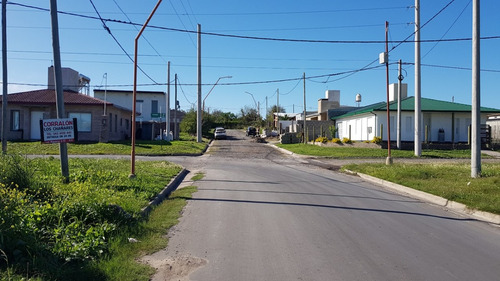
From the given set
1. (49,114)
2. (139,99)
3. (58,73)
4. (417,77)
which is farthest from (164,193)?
(139,99)

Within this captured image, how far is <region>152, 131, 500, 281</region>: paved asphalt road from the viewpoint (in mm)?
5633

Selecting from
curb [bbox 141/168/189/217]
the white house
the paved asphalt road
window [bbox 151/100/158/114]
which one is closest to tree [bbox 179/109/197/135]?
window [bbox 151/100/158/114]

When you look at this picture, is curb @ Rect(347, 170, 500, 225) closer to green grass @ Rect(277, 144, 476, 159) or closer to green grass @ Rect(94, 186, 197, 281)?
green grass @ Rect(94, 186, 197, 281)

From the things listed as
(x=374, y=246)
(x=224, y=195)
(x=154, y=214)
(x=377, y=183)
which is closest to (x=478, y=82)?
(x=377, y=183)

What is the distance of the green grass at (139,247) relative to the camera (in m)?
5.32

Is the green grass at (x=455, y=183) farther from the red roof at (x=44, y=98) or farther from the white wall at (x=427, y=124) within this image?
the red roof at (x=44, y=98)

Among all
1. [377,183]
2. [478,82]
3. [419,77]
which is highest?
[419,77]

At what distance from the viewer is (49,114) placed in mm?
33344

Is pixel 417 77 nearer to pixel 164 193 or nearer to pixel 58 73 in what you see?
pixel 164 193

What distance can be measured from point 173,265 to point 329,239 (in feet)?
9.00

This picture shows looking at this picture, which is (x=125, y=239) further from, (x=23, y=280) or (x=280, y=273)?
(x=280, y=273)

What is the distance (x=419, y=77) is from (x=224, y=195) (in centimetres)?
1991

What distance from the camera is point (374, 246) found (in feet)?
22.5

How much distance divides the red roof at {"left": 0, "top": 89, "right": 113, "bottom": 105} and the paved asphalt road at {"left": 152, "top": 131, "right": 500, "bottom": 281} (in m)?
25.0
